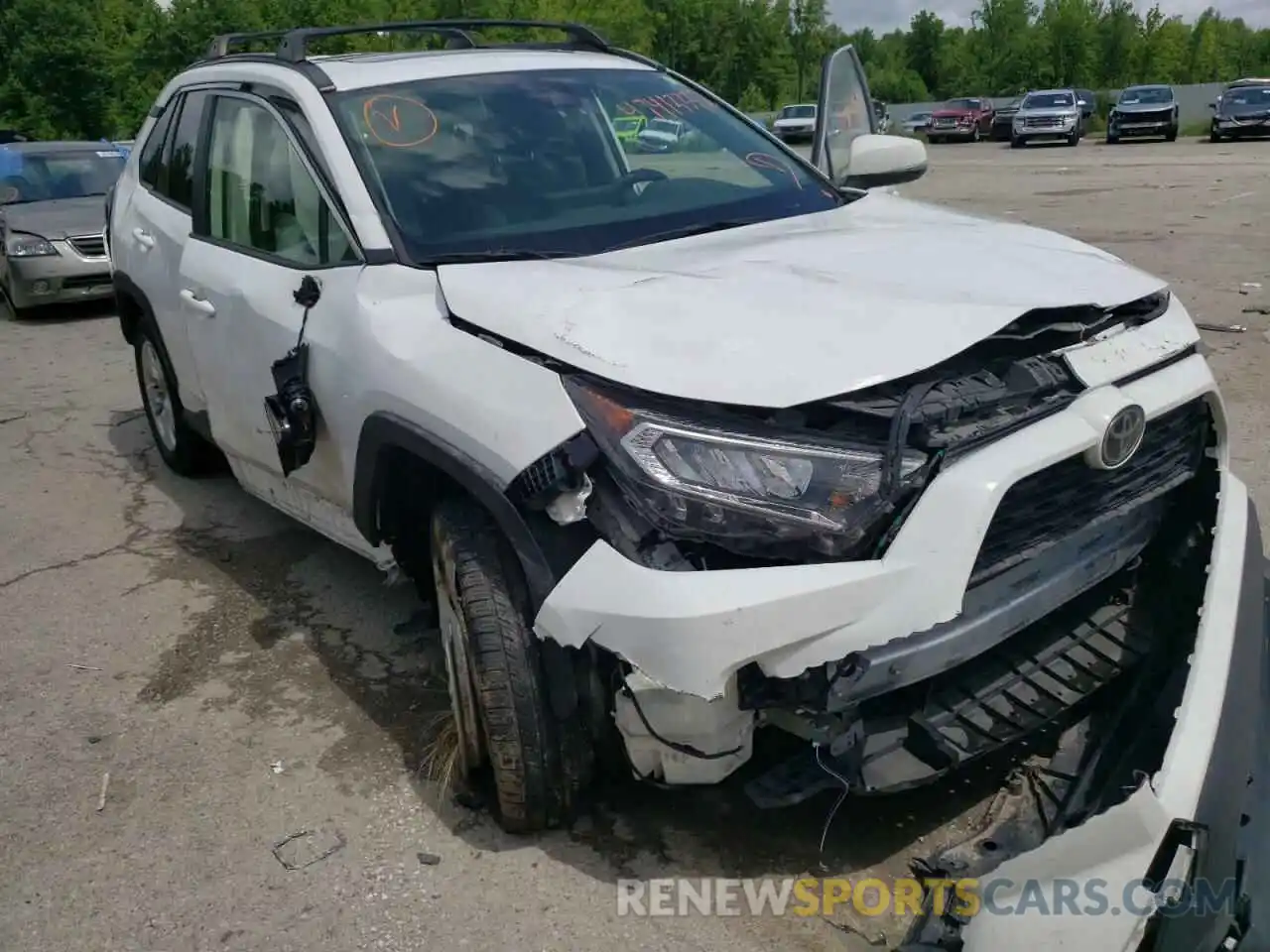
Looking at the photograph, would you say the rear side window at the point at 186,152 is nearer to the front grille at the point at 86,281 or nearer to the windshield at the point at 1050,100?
the front grille at the point at 86,281

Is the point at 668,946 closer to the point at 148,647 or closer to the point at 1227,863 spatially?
the point at 1227,863

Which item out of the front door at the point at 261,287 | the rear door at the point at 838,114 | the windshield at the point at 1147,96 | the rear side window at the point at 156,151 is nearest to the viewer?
the front door at the point at 261,287

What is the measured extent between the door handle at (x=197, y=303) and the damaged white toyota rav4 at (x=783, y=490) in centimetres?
39

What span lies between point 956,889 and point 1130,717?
2.22 ft

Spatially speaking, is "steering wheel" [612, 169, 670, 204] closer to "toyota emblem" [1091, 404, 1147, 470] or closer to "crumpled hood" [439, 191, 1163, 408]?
"crumpled hood" [439, 191, 1163, 408]

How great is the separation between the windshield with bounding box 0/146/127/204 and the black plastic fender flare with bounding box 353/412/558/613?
9.58 metres

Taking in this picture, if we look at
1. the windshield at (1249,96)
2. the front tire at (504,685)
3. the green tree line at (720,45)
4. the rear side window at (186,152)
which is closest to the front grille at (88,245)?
the rear side window at (186,152)

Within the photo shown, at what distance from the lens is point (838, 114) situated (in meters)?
4.59

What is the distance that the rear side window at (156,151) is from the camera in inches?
196

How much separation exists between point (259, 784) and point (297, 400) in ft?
3.42

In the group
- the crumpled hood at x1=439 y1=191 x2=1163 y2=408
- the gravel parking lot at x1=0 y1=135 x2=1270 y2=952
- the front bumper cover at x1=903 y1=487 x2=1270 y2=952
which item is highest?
the crumpled hood at x1=439 y1=191 x2=1163 y2=408

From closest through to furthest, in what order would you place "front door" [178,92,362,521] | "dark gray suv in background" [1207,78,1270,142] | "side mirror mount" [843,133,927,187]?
"front door" [178,92,362,521], "side mirror mount" [843,133,927,187], "dark gray suv in background" [1207,78,1270,142]

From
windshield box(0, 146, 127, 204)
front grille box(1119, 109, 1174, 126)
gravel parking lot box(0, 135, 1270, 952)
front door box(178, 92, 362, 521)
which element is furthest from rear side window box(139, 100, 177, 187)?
front grille box(1119, 109, 1174, 126)

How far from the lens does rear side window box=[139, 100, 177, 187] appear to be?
196 inches
